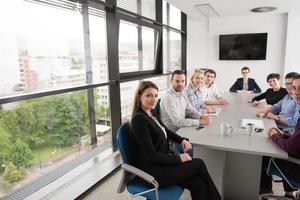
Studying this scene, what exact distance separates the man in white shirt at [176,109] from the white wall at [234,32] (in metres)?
4.24

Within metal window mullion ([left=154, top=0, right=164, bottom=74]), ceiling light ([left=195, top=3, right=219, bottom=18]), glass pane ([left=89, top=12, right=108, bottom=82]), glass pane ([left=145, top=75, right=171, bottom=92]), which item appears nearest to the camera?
glass pane ([left=89, top=12, right=108, bottom=82])

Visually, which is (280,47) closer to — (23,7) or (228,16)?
(228,16)

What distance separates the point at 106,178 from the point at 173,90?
1.28m

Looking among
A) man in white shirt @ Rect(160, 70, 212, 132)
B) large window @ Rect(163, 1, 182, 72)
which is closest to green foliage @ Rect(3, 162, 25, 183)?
man in white shirt @ Rect(160, 70, 212, 132)

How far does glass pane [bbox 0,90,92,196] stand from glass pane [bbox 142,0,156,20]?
2.19 m

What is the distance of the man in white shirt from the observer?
2.34 metres

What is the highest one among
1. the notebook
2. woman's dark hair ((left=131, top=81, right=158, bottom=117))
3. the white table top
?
woman's dark hair ((left=131, top=81, right=158, bottom=117))

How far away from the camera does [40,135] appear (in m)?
2.36

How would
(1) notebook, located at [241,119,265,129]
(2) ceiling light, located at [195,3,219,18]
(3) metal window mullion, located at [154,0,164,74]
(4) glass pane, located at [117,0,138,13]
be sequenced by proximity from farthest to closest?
(2) ceiling light, located at [195,3,219,18], (3) metal window mullion, located at [154,0,164,74], (4) glass pane, located at [117,0,138,13], (1) notebook, located at [241,119,265,129]

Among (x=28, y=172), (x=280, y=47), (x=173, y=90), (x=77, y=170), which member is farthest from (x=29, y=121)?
(x=280, y=47)

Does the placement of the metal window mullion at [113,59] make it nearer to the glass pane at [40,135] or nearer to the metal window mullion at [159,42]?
the glass pane at [40,135]

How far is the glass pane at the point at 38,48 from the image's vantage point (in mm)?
1989

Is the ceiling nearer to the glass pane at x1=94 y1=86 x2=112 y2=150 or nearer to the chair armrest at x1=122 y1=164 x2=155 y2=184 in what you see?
the glass pane at x1=94 y1=86 x2=112 y2=150

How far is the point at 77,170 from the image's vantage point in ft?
8.88
